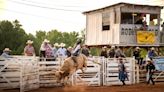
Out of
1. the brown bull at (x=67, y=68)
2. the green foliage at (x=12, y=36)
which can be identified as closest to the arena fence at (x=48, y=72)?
the brown bull at (x=67, y=68)

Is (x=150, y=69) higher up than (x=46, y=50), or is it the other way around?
(x=46, y=50)

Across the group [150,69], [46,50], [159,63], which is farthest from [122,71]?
[46,50]

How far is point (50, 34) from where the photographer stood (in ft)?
307

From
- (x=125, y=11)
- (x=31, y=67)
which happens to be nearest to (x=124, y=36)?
(x=125, y=11)

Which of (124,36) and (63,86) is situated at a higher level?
(124,36)

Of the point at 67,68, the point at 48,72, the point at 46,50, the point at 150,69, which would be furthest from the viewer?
the point at 150,69

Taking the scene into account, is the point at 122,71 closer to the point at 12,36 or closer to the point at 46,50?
the point at 46,50

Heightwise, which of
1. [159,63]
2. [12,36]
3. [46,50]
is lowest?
[159,63]

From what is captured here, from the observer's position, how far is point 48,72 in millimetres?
22016

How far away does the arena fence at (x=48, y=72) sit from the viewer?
1950 cm

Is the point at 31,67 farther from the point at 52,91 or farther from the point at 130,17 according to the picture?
the point at 130,17

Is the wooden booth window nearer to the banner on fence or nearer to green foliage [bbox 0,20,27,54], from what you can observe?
the banner on fence

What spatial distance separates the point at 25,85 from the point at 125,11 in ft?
46.8

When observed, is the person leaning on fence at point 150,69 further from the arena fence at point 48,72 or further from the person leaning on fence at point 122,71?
the person leaning on fence at point 122,71
